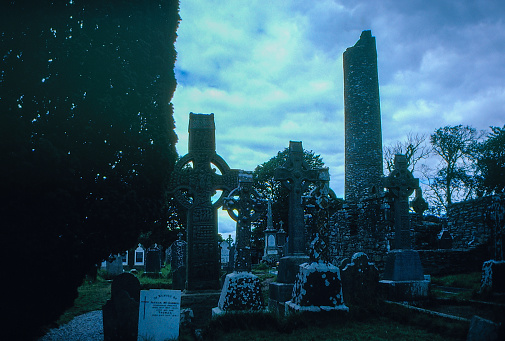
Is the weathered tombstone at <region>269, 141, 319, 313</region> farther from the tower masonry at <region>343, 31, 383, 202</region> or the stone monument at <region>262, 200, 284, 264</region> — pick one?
the tower masonry at <region>343, 31, 383, 202</region>

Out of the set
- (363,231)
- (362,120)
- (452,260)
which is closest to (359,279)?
(452,260)

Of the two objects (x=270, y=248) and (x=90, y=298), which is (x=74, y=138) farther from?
(x=270, y=248)

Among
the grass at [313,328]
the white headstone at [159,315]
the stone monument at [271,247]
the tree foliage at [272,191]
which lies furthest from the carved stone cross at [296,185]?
the tree foliage at [272,191]

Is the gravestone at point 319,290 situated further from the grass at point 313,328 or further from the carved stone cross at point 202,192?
the carved stone cross at point 202,192

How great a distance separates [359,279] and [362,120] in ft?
74.5

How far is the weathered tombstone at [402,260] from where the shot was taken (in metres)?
6.93

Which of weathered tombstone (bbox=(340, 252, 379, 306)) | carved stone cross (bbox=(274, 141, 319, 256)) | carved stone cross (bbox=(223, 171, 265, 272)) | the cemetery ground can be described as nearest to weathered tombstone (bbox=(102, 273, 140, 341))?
the cemetery ground

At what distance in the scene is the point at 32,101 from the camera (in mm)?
4215

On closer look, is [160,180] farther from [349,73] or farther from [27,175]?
[349,73]

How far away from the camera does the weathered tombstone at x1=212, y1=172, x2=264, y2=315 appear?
559 centimetres

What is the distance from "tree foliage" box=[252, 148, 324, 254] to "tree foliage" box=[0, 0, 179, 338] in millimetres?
28855

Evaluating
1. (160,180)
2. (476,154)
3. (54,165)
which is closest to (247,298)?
(160,180)

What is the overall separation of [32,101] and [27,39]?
2.54ft

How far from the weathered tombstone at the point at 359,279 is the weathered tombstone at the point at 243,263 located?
2.11m
